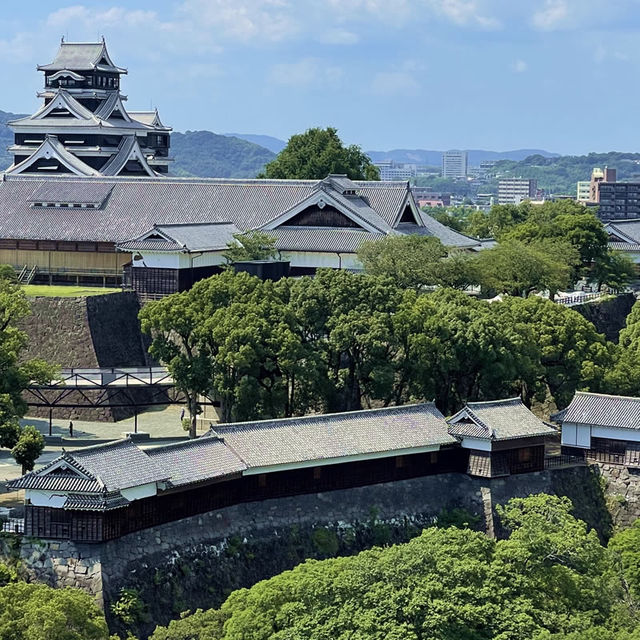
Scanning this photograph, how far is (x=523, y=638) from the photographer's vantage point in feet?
92.6

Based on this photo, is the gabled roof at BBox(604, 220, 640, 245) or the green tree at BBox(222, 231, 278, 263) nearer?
the green tree at BBox(222, 231, 278, 263)

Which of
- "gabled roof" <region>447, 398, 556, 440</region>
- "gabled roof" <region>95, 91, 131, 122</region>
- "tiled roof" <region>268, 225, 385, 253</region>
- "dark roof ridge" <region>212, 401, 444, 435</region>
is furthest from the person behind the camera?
"gabled roof" <region>95, 91, 131, 122</region>

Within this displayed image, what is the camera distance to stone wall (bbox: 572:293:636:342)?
59166mm

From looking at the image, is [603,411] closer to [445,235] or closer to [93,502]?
[93,502]

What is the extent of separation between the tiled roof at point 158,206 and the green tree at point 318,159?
1157 centimetres

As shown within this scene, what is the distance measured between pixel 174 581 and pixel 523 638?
7.96 meters

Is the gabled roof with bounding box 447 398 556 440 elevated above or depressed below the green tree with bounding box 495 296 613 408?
below

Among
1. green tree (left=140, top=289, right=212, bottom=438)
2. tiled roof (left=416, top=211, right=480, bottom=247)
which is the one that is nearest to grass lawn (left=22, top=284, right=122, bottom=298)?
green tree (left=140, top=289, right=212, bottom=438)

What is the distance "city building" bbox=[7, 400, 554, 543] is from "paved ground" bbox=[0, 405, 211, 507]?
234 inches

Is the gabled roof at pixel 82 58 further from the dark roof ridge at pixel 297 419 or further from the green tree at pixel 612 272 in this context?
the dark roof ridge at pixel 297 419

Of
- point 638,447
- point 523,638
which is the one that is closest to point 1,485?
point 523,638

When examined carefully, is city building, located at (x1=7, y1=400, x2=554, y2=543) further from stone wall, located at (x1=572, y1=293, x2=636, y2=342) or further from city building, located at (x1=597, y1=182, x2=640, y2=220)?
city building, located at (x1=597, y1=182, x2=640, y2=220)

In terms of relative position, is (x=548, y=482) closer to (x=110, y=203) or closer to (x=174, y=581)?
(x=174, y=581)

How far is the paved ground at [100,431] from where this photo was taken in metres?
39.1
